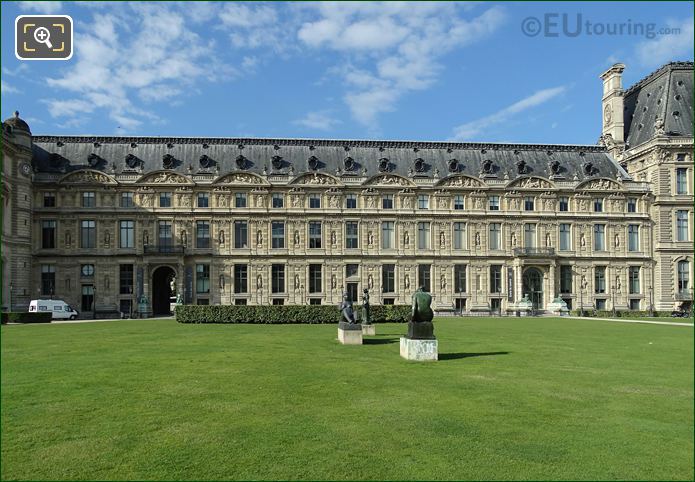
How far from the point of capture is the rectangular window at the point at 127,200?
223ft

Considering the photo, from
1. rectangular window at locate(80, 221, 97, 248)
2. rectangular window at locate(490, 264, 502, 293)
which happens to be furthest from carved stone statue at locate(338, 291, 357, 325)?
rectangular window at locate(80, 221, 97, 248)

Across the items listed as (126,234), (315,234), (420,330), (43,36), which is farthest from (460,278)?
(43,36)

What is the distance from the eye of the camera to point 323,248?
70.8 metres

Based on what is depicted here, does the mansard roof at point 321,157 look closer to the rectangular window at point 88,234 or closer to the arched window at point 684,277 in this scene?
the rectangular window at point 88,234

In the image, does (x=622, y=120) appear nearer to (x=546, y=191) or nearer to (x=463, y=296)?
(x=546, y=191)

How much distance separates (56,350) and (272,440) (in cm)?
1736

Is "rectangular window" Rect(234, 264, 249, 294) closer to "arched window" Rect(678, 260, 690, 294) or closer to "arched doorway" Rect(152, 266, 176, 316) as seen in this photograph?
"arched doorway" Rect(152, 266, 176, 316)

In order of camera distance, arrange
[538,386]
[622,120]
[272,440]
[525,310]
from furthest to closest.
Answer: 1. [622,120]
2. [525,310]
3. [538,386]
4. [272,440]

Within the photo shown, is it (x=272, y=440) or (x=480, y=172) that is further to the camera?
(x=480, y=172)

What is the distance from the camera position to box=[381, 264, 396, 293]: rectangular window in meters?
71.0

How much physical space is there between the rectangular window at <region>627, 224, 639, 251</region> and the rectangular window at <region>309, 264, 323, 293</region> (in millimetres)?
39876

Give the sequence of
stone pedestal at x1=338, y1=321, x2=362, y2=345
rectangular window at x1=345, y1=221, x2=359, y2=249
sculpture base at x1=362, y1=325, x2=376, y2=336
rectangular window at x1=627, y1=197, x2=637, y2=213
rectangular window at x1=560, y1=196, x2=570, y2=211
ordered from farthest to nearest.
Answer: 1. rectangular window at x1=627, y1=197, x2=637, y2=213
2. rectangular window at x1=560, y1=196, x2=570, y2=211
3. rectangular window at x1=345, y1=221, x2=359, y2=249
4. sculpture base at x1=362, y1=325, x2=376, y2=336
5. stone pedestal at x1=338, y1=321, x2=362, y2=345

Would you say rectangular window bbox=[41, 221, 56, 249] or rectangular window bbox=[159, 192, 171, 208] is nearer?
rectangular window bbox=[41, 221, 56, 249]

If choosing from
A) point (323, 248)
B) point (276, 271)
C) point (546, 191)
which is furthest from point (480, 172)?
point (276, 271)
